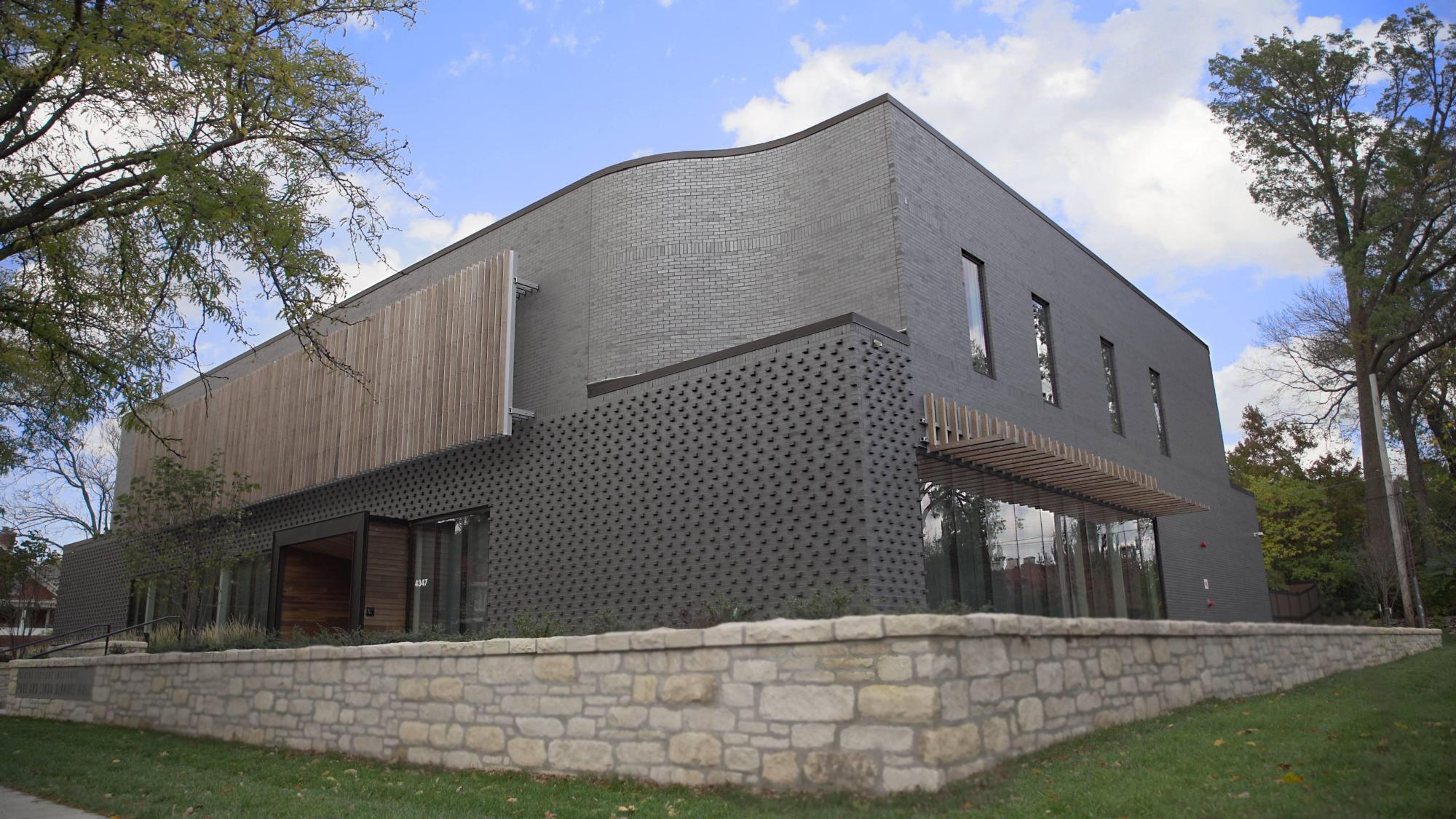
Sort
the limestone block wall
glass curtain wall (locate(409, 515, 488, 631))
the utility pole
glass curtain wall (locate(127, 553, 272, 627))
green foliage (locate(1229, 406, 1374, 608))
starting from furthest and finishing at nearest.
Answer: green foliage (locate(1229, 406, 1374, 608)) → the utility pole → glass curtain wall (locate(127, 553, 272, 627)) → glass curtain wall (locate(409, 515, 488, 631)) → the limestone block wall

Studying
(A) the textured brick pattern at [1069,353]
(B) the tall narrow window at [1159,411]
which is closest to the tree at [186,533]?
(A) the textured brick pattern at [1069,353]

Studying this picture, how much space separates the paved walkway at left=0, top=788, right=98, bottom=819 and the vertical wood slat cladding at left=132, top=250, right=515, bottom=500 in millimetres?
6046

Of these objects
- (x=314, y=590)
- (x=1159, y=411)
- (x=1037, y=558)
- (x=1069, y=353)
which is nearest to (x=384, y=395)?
(x=314, y=590)

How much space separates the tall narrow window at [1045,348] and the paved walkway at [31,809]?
50.7 ft

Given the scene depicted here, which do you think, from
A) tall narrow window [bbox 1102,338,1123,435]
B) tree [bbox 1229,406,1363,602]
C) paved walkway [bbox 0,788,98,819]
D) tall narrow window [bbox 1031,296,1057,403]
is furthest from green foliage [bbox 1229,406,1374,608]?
paved walkway [bbox 0,788,98,819]

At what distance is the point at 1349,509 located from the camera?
38969 millimetres

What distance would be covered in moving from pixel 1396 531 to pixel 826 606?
62.1 ft

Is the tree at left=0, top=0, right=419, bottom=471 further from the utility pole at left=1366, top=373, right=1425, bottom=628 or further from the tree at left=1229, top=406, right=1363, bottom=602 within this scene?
the tree at left=1229, top=406, right=1363, bottom=602

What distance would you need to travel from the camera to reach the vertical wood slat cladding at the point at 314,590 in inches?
751

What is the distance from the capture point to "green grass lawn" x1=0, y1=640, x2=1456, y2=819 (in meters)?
6.13

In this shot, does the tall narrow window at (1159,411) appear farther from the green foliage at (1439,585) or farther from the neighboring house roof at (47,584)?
the neighboring house roof at (47,584)

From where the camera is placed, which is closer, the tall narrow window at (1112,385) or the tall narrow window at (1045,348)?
the tall narrow window at (1045,348)

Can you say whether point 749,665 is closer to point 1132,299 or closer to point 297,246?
point 297,246

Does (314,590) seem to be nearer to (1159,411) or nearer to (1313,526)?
(1159,411)
